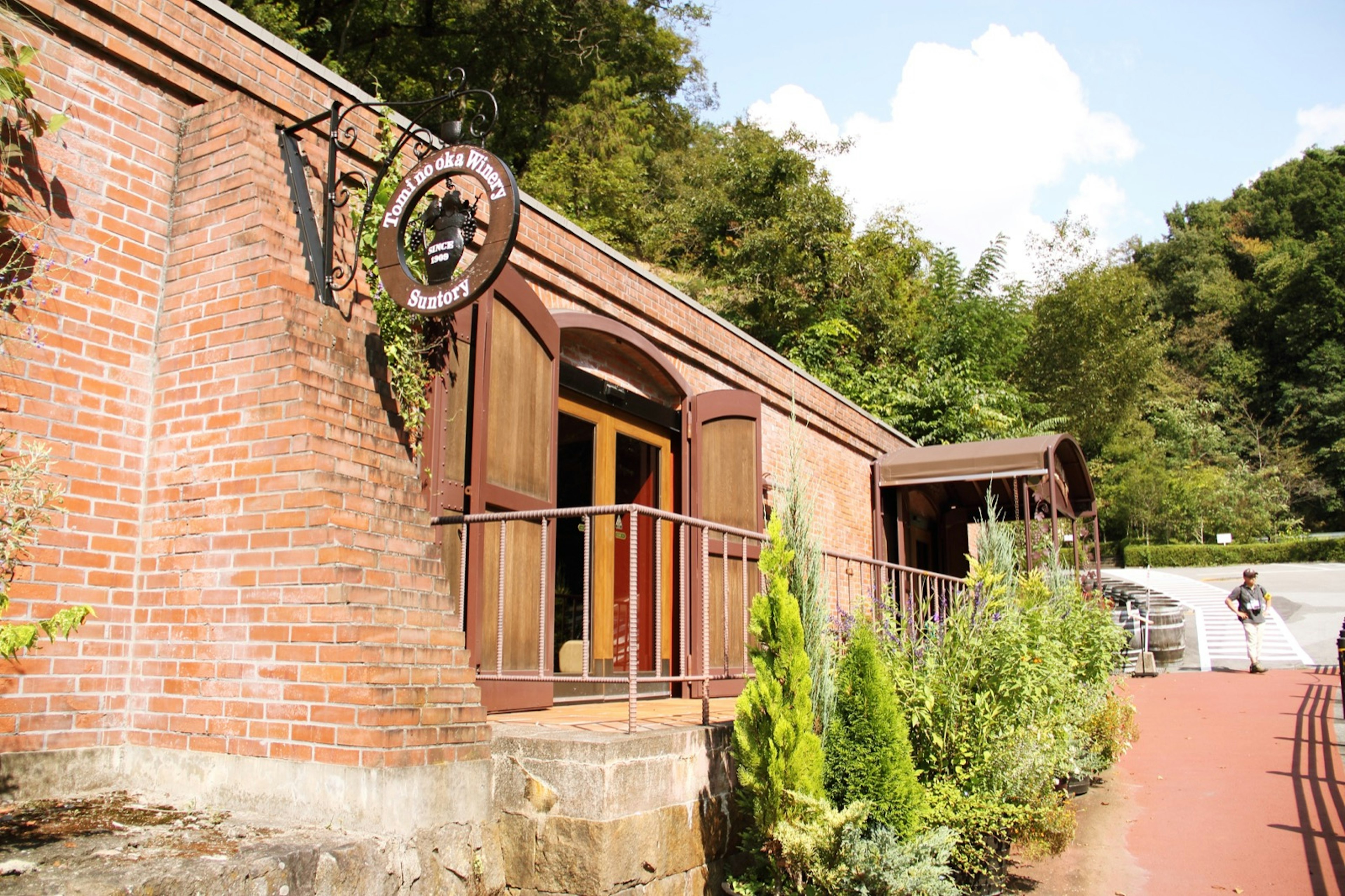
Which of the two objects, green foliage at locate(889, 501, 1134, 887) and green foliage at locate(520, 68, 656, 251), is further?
green foliage at locate(520, 68, 656, 251)

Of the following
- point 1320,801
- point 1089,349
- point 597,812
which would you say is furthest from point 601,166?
point 597,812

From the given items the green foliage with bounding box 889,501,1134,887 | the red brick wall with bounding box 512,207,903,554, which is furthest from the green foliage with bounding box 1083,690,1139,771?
the red brick wall with bounding box 512,207,903,554

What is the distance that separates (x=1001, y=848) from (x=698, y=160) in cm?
2407

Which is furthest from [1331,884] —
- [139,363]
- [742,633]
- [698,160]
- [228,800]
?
[698,160]

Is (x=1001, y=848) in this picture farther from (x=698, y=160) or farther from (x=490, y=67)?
(x=698, y=160)

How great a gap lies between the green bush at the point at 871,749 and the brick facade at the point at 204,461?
5.64ft

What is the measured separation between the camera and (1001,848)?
5.49m

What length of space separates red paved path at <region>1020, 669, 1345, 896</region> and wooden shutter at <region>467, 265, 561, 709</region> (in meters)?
3.30

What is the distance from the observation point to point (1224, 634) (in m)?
20.5

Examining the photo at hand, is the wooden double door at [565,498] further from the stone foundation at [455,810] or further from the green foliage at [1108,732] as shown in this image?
the green foliage at [1108,732]

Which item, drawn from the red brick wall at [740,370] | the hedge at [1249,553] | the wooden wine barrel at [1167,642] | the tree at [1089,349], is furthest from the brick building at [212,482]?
the hedge at [1249,553]

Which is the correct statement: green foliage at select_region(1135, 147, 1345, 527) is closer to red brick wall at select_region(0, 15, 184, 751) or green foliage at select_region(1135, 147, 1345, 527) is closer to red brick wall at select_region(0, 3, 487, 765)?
red brick wall at select_region(0, 3, 487, 765)

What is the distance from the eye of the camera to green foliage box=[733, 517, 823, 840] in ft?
14.2

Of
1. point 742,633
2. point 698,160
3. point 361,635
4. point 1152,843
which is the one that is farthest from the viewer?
point 698,160
